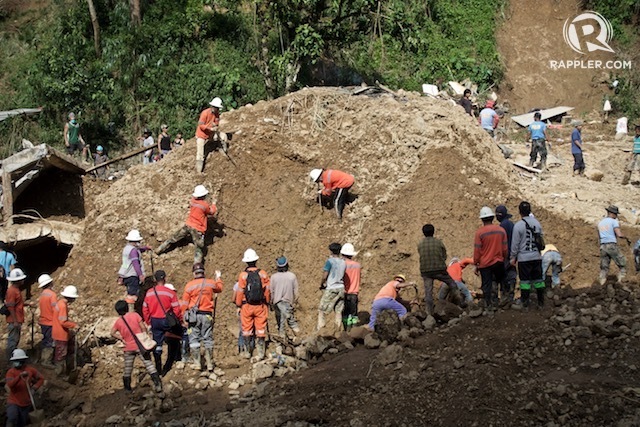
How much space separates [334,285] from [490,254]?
2.54 meters

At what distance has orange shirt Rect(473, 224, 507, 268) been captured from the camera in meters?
11.8

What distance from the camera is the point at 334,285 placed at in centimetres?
1295

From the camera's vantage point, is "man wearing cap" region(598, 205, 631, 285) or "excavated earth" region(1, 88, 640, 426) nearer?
"excavated earth" region(1, 88, 640, 426)

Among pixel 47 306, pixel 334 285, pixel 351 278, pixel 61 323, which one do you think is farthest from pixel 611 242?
pixel 47 306

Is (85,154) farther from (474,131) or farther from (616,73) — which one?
(616,73)

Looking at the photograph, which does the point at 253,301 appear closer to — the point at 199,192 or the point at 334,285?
the point at 334,285

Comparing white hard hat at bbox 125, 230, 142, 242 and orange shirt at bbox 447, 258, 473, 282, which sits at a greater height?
white hard hat at bbox 125, 230, 142, 242

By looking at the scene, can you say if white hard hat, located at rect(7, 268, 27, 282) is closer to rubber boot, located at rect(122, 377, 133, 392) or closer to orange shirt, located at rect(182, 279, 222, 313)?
rubber boot, located at rect(122, 377, 133, 392)

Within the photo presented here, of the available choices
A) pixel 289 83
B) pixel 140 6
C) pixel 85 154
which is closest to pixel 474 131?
pixel 289 83

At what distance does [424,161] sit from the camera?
52.6 ft

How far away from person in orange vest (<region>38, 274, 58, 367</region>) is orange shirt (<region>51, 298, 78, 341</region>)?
0.35ft

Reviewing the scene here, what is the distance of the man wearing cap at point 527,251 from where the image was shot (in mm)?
11734

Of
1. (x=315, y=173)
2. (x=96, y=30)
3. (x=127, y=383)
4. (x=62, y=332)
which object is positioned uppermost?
(x=96, y=30)

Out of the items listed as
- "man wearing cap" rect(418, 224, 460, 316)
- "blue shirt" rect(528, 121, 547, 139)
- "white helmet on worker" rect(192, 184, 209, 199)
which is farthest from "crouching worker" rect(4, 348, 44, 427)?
"blue shirt" rect(528, 121, 547, 139)
